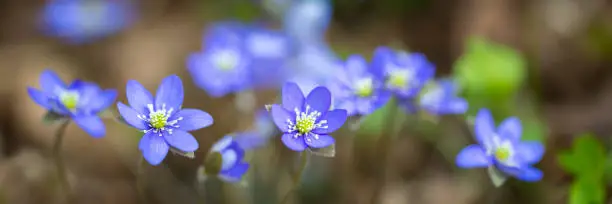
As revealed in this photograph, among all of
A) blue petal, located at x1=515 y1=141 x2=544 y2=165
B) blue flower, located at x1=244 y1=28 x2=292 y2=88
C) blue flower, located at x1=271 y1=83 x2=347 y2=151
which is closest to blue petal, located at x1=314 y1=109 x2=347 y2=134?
blue flower, located at x1=271 y1=83 x2=347 y2=151

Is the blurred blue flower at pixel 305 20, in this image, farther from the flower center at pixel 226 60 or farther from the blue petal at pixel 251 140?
the blue petal at pixel 251 140

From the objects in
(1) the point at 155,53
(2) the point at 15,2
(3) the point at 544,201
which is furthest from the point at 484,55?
(2) the point at 15,2

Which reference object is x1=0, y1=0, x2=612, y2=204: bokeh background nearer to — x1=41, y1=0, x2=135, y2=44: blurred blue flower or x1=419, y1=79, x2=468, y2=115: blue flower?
x1=41, y1=0, x2=135, y2=44: blurred blue flower

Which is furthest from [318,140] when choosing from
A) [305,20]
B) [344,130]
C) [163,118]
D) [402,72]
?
[305,20]

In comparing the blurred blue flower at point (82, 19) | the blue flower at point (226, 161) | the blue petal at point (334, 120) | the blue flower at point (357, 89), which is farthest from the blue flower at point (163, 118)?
the blurred blue flower at point (82, 19)

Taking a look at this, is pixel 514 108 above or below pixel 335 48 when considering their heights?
below

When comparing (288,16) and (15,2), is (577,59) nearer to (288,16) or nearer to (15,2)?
(288,16)

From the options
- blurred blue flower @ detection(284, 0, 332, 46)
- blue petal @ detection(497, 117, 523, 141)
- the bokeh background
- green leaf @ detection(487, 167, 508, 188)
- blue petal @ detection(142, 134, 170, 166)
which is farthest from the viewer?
blurred blue flower @ detection(284, 0, 332, 46)
